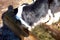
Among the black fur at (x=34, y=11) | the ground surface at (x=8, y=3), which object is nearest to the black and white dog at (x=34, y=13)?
the black fur at (x=34, y=11)

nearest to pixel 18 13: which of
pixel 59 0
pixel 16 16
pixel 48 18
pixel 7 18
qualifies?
pixel 16 16

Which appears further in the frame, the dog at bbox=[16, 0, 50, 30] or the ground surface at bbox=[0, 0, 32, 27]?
the ground surface at bbox=[0, 0, 32, 27]

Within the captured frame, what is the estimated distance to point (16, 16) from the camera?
238cm

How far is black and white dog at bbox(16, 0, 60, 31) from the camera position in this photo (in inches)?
92.8

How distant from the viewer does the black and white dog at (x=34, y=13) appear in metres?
2.36

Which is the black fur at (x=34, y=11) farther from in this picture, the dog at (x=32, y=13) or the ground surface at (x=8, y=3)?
the ground surface at (x=8, y=3)

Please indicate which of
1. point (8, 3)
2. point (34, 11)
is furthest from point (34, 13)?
point (8, 3)

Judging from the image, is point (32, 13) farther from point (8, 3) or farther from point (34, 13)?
point (8, 3)

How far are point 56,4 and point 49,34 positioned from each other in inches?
16.3

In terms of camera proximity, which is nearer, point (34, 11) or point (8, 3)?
point (34, 11)

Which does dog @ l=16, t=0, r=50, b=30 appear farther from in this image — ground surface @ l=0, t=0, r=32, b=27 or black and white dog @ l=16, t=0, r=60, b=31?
ground surface @ l=0, t=0, r=32, b=27

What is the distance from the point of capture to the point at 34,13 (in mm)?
2381

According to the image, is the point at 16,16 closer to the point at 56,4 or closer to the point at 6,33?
the point at 6,33

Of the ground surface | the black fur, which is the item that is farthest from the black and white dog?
the ground surface
